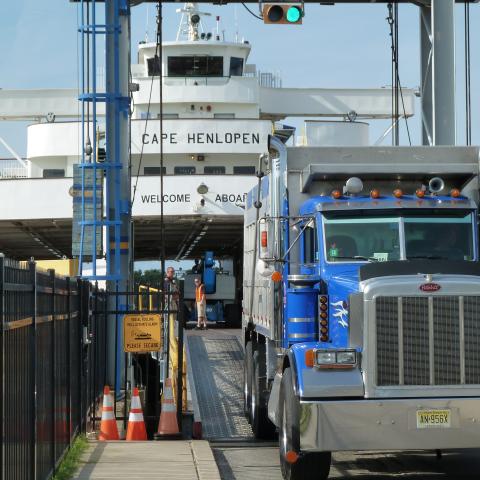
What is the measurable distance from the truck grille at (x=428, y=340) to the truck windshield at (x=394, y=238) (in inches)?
54.8

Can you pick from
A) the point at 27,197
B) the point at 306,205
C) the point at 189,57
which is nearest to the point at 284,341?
the point at 306,205

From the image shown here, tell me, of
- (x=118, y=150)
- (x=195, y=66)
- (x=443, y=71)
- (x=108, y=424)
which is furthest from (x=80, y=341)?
(x=195, y=66)

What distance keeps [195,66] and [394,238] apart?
24076mm

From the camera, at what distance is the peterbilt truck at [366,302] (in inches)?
361

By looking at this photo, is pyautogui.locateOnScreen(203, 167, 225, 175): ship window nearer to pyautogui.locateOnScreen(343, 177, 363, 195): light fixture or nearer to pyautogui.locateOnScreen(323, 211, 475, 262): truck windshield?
pyautogui.locateOnScreen(343, 177, 363, 195): light fixture

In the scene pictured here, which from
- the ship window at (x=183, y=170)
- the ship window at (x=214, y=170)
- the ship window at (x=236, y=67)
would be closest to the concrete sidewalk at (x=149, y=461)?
the ship window at (x=183, y=170)

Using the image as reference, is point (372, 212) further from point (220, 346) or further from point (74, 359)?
point (220, 346)

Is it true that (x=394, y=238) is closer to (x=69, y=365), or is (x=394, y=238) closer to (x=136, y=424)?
(x=69, y=365)

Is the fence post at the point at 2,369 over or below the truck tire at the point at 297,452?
over

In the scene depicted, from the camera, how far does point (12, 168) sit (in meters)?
34.6

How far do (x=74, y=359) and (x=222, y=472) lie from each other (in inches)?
92.3

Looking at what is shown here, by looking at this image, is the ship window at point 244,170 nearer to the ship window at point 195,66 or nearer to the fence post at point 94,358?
the ship window at point 195,66

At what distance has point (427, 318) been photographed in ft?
30.3

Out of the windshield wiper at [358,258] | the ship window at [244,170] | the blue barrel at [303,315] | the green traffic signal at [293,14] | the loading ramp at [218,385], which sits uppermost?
the green traffic signal at [293,14]
